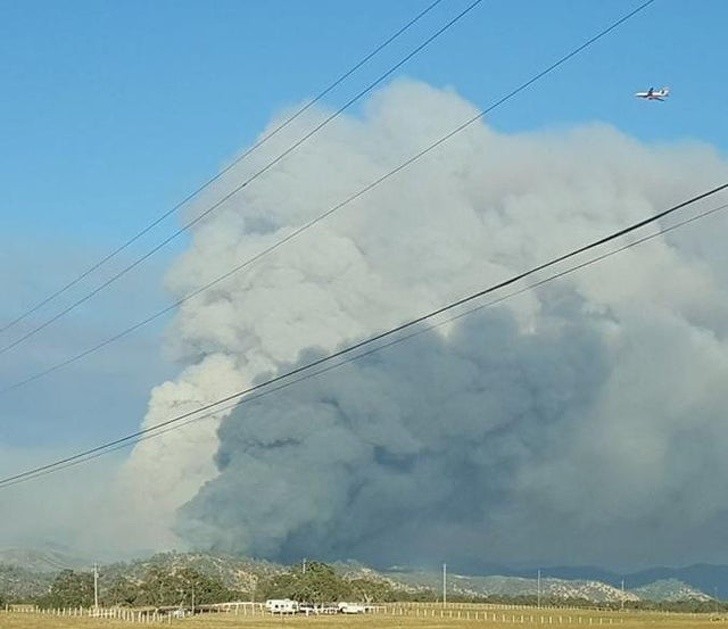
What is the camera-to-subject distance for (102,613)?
18262 centimetres

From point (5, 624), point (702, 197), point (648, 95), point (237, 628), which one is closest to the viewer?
point (702, 197)

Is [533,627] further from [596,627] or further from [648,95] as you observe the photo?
[648,95]

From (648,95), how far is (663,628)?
126 meters

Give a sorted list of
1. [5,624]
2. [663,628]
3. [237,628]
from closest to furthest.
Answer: [5,624]
[237,628]
[663,628]

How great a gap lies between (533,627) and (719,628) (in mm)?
26090

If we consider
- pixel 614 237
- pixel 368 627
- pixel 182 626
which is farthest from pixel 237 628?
pixel 614 237

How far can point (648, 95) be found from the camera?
50.2 m

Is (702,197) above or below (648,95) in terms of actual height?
below

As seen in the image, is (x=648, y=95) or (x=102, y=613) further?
(x=102, y=613)

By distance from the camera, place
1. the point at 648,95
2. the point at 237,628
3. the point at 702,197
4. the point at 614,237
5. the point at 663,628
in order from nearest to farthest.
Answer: the point at 702,197, the point at 614,237, the point at 648,95, the point at 237,628, the point at 663,628

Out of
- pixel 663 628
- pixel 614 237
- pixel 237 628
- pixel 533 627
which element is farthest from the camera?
pixel 533 627

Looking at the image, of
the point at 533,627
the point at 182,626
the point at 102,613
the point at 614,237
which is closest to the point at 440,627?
the point at 533,627

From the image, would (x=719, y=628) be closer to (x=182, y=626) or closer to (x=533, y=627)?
(x=533, y=627)

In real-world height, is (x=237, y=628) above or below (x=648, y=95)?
below
